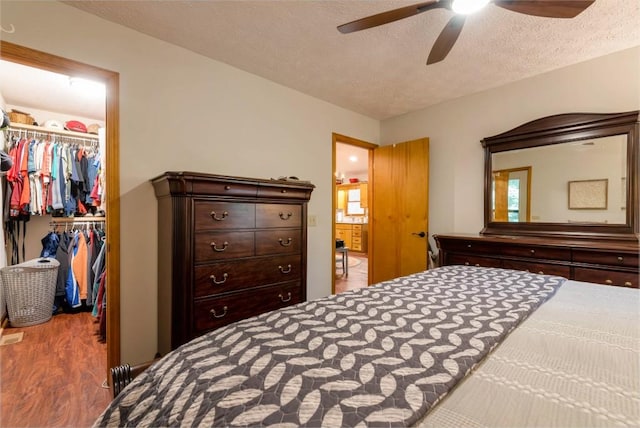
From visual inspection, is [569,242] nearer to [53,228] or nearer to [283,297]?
[283,297]

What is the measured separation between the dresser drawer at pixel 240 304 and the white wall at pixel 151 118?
1.77 feet

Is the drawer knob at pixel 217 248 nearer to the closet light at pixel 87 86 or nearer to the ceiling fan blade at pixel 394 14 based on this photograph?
the ceiling fan blade at pixel 394 14

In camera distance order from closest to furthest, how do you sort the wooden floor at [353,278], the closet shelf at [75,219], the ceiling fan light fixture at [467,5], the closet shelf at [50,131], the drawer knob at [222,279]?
the ceiling fan light fixture at [467,5]
the drawer knob at [222,279]
the closet shelf at [50,131]
the closet shelf at [75,219]
the wooden floor at [353,278]

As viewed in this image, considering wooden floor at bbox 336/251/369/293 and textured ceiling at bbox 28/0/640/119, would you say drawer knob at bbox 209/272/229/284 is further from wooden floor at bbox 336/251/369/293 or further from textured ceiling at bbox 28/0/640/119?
wooden floor at bbox 336/251/369/293

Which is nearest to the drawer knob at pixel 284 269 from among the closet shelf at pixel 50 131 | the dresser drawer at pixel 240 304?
the dresser drawer at pixel 240 304

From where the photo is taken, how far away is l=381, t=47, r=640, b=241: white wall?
2.35 meters

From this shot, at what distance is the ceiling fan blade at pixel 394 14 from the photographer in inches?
57.7

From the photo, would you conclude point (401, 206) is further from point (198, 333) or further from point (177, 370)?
point (177, 370)

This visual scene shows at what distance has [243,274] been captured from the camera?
205 centimetres

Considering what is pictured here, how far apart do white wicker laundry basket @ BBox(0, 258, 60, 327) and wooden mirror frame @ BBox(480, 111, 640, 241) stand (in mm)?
4666

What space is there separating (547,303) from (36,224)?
4916mm

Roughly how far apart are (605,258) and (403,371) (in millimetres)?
2313

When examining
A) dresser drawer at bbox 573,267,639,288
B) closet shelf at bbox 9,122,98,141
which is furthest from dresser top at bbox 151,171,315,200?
closet shelf at bbox 9,122,98,141

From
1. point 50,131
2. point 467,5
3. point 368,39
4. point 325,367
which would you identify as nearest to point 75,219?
point 50,131
